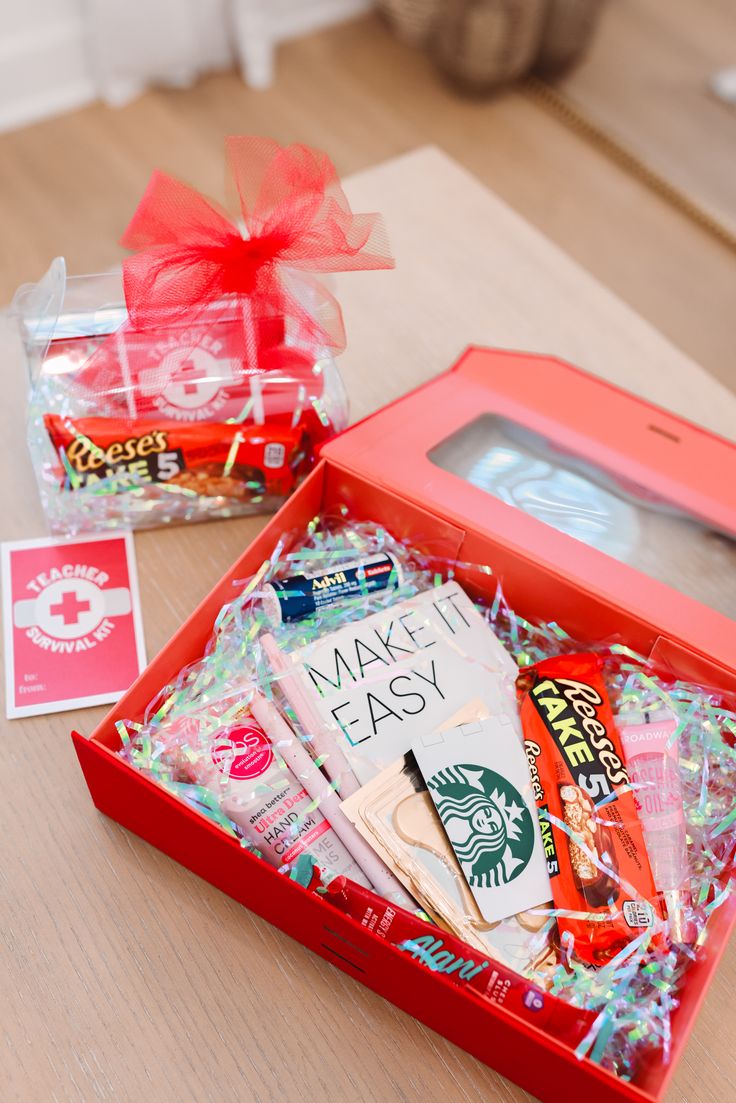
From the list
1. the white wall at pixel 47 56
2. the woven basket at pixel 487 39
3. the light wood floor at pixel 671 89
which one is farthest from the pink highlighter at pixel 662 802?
the white wall at pixel 47 56

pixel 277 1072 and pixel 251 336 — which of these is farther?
pixel 251 336

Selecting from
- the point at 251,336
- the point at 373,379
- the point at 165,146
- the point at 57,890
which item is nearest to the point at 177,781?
the point at 57,890

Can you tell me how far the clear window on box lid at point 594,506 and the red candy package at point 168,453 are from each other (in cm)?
14

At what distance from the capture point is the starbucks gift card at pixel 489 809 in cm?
67

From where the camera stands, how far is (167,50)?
164 centimetres

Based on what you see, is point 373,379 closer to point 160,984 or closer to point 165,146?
point 160,984

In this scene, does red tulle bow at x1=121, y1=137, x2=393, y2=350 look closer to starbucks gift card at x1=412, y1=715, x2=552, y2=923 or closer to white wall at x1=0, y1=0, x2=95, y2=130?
starbucks gift card at x1=412, y1=715, x2=552, y2=923

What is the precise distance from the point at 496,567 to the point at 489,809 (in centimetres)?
20

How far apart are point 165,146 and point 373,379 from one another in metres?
0.84

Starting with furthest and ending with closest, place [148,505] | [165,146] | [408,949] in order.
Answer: [165,146], [148,505], [408,949]

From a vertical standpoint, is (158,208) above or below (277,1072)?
above

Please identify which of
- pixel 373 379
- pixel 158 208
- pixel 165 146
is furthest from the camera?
pixel 165 146

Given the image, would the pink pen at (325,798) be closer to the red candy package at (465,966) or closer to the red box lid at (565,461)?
the red candy package at (465,966)

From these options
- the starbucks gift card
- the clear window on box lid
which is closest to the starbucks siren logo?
the starbucks gift card
